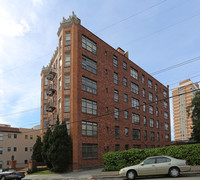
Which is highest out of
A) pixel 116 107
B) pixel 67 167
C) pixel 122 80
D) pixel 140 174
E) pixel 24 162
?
pixel 122 80

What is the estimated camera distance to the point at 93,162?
28906 millimetres

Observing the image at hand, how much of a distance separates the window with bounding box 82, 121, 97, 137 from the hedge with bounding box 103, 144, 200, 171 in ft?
22.4

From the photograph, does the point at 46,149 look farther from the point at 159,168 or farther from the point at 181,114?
the point at 181,114

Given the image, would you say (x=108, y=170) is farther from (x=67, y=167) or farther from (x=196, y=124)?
(x=196, y=124)

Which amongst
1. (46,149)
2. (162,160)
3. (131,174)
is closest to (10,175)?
(46,149)

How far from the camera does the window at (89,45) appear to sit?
3194 cm

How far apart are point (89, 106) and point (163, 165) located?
1652 centimetres

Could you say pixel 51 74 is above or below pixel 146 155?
above

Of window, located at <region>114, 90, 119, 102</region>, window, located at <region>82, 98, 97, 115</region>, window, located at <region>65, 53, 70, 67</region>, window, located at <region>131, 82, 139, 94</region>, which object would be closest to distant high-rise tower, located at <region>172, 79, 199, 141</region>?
window, located at <region>131, 82, 139, 94</region>

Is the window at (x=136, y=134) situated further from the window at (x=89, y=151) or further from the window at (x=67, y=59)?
the window at (x=67, y=59)

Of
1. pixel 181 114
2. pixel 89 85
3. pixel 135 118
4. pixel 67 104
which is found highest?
pixel 89 85

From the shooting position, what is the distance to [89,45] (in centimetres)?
3278

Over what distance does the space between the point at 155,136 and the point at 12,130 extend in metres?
32.3

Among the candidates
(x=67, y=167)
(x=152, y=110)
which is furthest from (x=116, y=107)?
(x=152, y=110)
